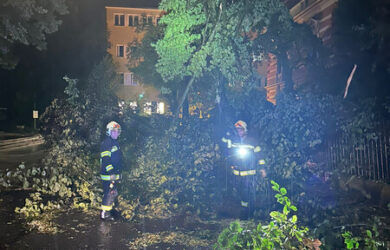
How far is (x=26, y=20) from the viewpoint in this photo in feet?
67.1

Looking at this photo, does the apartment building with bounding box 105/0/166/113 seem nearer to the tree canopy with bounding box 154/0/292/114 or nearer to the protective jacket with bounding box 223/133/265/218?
the tree canopy with bounding box 154/0/292/114

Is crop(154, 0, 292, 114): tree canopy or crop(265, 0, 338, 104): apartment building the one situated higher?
crop(265, 0, 338, 104): apartment building

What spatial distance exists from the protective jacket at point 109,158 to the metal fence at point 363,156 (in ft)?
16.3

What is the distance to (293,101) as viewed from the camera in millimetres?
8180

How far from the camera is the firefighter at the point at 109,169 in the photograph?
5875 millimetres

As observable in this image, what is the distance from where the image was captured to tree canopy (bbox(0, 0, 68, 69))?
1922 cm

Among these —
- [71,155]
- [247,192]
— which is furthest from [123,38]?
[247,192]

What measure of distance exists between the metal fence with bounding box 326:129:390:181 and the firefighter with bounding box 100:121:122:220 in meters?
4.97

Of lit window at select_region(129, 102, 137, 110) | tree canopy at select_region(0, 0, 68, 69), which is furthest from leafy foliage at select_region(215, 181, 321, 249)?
tree canopy at select_region(0, 0, 68, 69)

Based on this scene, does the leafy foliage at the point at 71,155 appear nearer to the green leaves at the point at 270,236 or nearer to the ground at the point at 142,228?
the ground at the point at 142,228

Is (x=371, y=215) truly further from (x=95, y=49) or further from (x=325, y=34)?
(x=95, y=49)

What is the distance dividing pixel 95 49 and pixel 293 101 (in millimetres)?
31332

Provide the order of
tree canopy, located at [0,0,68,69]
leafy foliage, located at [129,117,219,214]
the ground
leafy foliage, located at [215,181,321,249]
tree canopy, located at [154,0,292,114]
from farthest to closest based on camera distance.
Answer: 1. tree canopy, located at [0,0,68,69]
2. tree canopy, located at [154,0,292,114]
3. leafy foliage, located at [129,117,219,214]
4. the ground
5. leafy foliage, located at [215,181,321,249]

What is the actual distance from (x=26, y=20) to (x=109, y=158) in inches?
727
